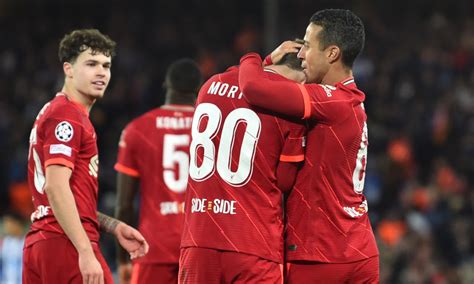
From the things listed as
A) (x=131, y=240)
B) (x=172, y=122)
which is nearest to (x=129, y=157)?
(x=172, y=122)

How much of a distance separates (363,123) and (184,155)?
2128 millimetres

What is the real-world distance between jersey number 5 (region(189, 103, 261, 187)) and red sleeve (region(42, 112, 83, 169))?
2.29ft

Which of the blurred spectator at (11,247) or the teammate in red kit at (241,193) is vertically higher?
the teammate in red kit at (241,193)

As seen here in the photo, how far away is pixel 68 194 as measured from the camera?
5.53 meters

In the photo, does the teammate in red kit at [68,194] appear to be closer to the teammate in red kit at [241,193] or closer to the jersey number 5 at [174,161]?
the teammate in red kit at [241,193]

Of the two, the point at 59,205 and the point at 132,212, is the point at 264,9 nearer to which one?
the point at 132,212

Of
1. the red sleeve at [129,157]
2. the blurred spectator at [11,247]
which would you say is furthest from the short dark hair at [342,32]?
the blurred spectator at [11,247]

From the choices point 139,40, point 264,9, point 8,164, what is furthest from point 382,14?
point 8,164

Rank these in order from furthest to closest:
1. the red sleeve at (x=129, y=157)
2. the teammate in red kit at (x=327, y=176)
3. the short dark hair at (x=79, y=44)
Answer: the red sleeve at (x=129, y=157)
the short dark hair at (x=79, y=44)
the teammate in red kit at (x=327, y=176)

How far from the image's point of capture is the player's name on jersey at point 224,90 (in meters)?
5.48

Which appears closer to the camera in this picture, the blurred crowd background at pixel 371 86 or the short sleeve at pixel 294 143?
the short sleeve at pixel 294 143

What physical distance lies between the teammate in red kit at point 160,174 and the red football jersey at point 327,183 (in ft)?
6.44

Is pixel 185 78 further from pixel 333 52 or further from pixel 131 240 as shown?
pixel 333 52

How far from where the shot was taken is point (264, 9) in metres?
19.2
